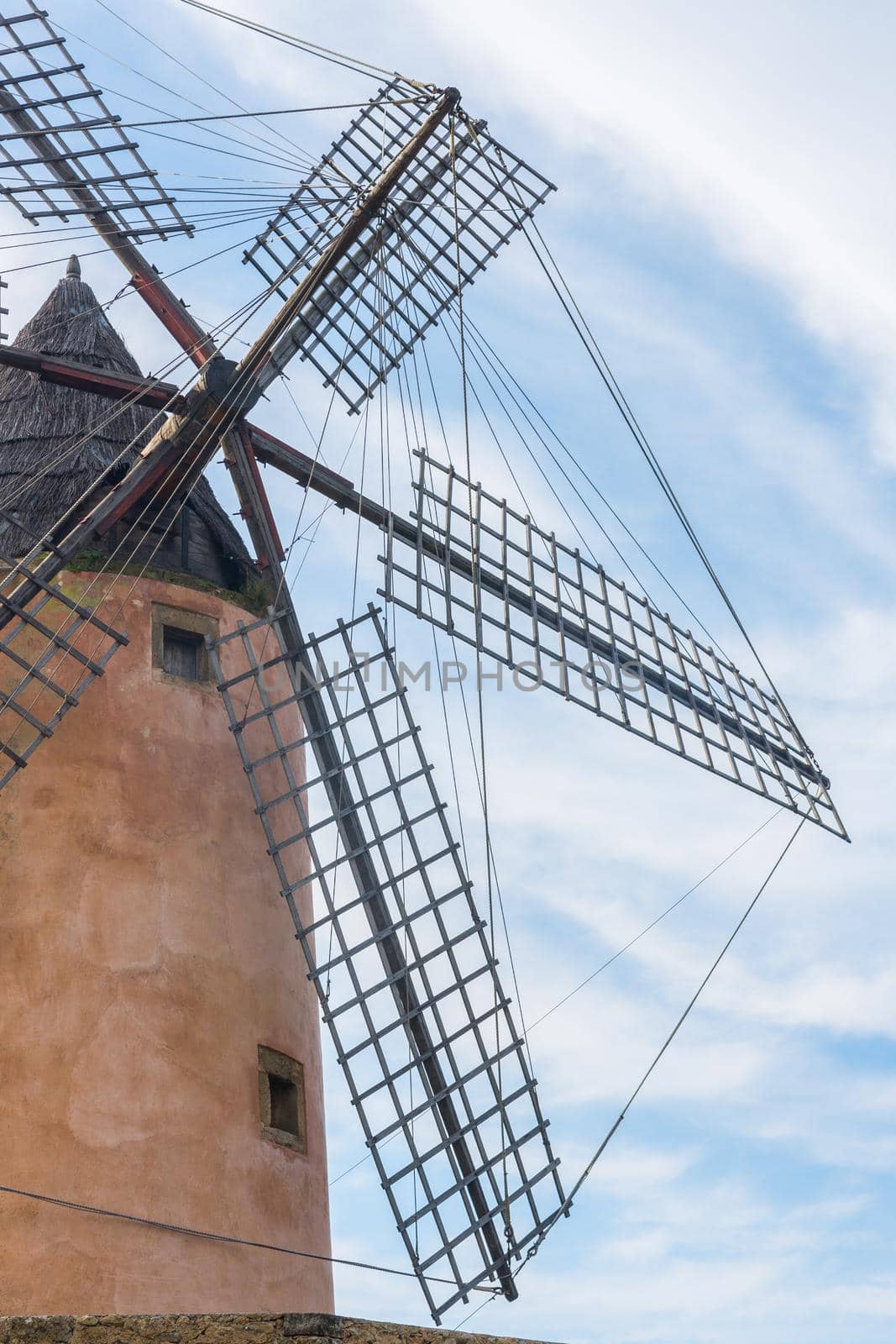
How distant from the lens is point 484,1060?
805 cm

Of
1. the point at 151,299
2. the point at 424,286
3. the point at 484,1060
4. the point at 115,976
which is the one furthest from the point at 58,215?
the point at 484,1060

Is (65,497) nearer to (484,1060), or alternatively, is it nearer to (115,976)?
(115,976)

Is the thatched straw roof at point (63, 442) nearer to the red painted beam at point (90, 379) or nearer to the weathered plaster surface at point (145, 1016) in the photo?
the red painted beam at point (90, 379)

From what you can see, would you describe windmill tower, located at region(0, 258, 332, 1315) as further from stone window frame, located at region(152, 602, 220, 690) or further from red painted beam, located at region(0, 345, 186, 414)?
red painted beam, located at region(0, 345, 186, 414)

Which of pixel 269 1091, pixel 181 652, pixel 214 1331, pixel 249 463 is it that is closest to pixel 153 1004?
pixel 269 1091

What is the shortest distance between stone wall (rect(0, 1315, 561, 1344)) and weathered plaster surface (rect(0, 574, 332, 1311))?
8.70ft

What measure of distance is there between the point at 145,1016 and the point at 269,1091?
71 centimetres

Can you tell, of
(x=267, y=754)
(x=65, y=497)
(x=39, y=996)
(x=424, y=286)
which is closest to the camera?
(x=39, y=996)

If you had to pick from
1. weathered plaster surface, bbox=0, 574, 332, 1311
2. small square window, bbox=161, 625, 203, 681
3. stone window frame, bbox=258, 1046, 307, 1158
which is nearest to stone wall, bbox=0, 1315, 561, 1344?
weathered plaster surface, bbox=0, 574, 332, 1311

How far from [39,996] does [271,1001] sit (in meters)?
1.12

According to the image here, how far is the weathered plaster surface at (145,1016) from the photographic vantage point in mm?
6887

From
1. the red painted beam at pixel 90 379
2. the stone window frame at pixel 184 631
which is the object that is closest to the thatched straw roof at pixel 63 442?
the red painted beam at pixel 90 379

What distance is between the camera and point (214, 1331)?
4.20 metres

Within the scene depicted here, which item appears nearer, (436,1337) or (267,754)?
(436,1337)
